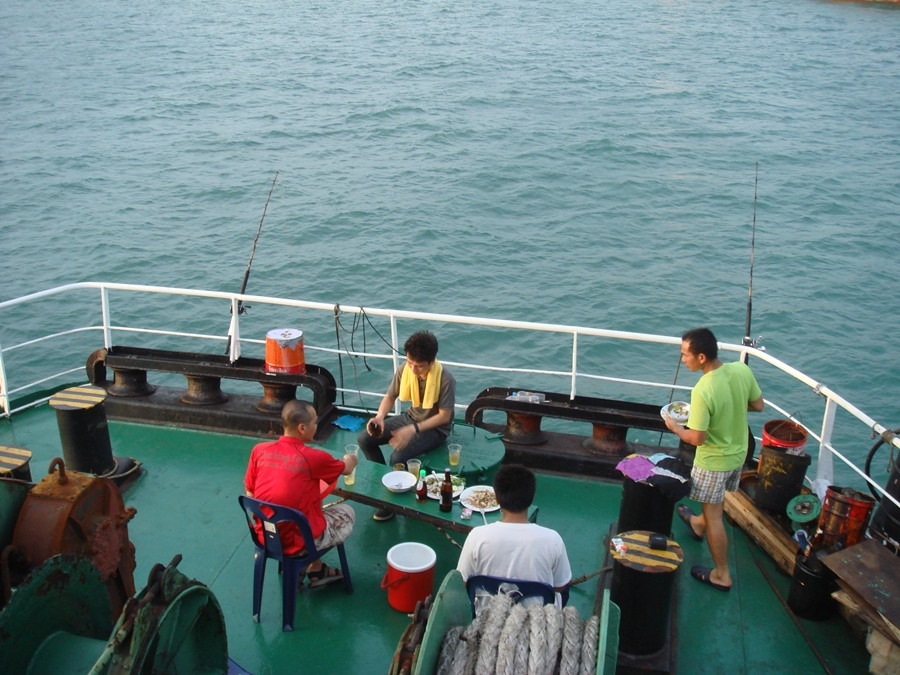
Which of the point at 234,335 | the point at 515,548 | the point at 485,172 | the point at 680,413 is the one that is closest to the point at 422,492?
the point at 515,548

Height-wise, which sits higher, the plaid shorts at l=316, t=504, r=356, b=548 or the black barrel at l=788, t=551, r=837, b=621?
the plaid shorts at l=316, t=504, r=356, b=548

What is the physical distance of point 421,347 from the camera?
699cm

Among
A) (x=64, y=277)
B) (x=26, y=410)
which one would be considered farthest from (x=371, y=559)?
(x=64, y=277)

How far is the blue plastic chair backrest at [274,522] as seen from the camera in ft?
18.1

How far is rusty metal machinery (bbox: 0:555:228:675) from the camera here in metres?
3.97

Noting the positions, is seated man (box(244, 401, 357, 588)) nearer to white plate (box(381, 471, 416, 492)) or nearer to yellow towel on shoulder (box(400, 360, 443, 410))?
white plate (box(381, 471, 416, 492))

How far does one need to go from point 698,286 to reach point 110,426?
14.2 meters

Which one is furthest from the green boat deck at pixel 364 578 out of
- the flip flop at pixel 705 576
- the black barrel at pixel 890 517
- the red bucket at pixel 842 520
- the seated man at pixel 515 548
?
the seated man at pixel 515 548

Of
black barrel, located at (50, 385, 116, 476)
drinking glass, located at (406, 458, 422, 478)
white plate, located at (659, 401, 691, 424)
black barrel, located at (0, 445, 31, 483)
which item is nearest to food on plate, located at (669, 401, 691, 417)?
white plate, located at (659, 401, 691, 424)

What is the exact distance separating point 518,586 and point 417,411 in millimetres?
2681

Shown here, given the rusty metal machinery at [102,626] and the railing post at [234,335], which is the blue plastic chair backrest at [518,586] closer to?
the rusty metal machinery at [102,626]

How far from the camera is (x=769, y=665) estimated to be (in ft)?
19.6

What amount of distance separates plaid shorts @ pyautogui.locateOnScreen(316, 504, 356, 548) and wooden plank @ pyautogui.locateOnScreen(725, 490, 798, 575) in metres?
3.23

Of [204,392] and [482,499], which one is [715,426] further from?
[204,392]
